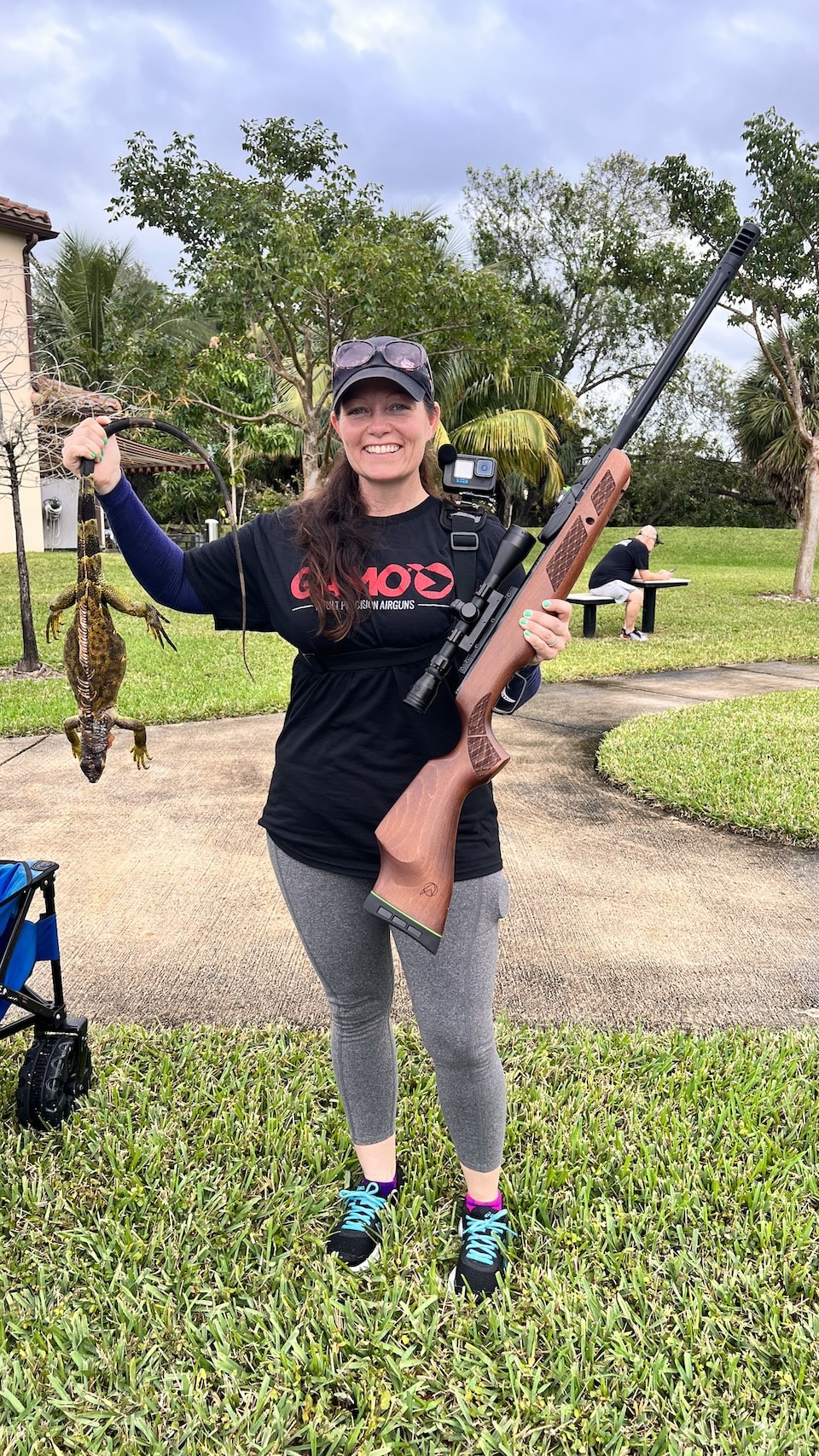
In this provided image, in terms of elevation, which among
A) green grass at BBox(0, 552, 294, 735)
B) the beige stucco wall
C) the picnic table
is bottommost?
green grass at BBox(0, 552, 294, 735)

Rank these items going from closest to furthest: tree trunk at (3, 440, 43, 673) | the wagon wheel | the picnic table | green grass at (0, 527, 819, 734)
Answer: the wagon wheel < green grass at (0, 527, 819, 734) < tree trunk at (3, 440, 43, 673) < the picnic table

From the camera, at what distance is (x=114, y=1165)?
2.62 metres

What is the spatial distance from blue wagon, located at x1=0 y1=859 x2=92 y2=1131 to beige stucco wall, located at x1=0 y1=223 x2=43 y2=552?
538 cm

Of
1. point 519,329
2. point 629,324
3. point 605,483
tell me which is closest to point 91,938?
point 605,483

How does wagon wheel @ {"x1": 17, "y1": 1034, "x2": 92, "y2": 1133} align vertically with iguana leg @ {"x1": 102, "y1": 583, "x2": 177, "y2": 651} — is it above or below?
below

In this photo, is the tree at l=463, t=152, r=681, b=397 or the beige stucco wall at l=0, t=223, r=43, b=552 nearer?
the beige stucco wall at l=0, t=223, r=43, b=552

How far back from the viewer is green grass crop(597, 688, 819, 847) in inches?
208

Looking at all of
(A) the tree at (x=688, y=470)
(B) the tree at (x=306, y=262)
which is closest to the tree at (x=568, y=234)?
(A) the tree at (x=688, y=470)

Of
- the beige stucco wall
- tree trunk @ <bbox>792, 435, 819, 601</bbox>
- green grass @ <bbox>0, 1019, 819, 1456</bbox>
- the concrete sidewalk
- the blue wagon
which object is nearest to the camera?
green grass @ <bbox>0, 1019, 819, 1456</bbox>

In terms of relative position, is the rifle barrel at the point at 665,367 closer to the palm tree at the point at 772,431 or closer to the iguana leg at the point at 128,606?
the iguana leg at the point at 128,606

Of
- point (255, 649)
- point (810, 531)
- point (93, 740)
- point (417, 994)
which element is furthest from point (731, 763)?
point (810, 531)

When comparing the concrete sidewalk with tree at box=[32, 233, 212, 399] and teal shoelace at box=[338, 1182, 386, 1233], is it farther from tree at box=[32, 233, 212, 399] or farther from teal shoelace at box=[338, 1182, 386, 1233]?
tree at box=[32, 233, 212, 399]

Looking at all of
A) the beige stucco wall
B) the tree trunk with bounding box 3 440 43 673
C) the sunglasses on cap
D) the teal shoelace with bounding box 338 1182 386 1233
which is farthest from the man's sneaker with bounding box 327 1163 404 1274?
the tree trunk with bounding box 3 440 43 673

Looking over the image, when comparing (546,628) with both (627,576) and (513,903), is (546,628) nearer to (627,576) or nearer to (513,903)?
(513,903)
